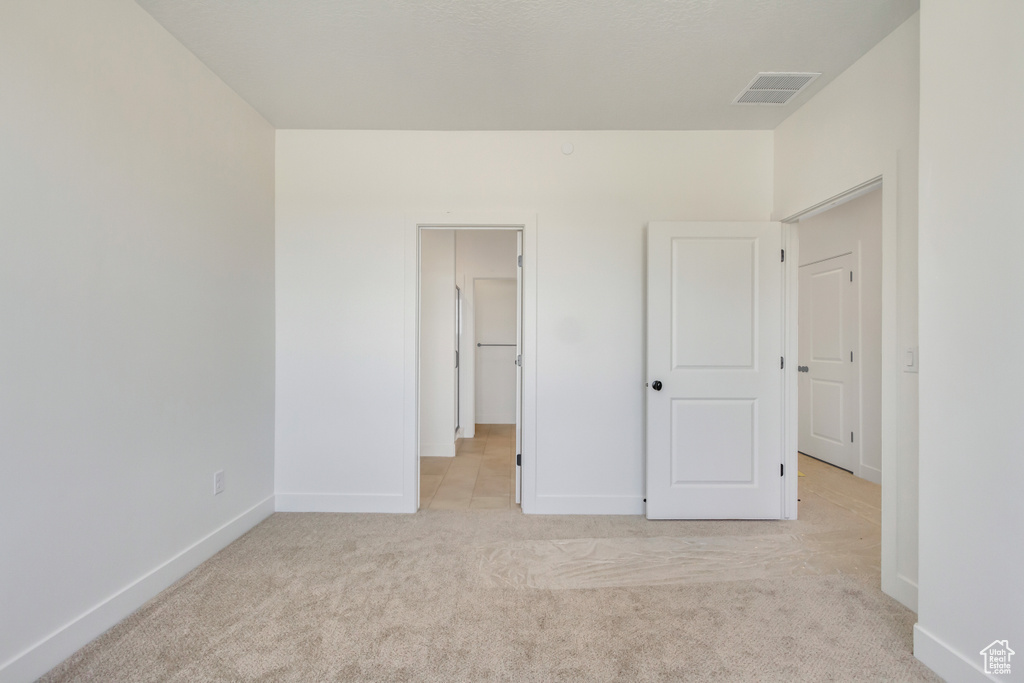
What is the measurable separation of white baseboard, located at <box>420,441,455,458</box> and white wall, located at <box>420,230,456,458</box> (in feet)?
0.12

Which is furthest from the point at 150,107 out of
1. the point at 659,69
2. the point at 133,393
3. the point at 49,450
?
the point at 659,69

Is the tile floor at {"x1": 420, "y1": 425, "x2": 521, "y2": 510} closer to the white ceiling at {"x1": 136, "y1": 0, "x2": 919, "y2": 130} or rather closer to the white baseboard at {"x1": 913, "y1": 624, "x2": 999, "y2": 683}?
the white baseboard at {"x1": 913, "y1": 624, "x2": 999, "y2": 683}

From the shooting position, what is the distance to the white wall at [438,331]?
4590mm

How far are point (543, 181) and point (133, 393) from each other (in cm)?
253

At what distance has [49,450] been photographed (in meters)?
1.62

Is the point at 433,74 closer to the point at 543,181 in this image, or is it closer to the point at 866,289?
the point at 543,181

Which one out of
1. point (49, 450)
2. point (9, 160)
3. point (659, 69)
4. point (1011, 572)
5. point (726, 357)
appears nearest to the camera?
point (1011, 572)

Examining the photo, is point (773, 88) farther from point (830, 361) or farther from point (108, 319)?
point (108, 319)

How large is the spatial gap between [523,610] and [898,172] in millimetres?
2582

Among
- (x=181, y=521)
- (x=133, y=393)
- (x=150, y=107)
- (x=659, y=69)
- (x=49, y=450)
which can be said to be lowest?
(x=181, y=521)

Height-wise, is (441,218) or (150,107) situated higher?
(150,107)

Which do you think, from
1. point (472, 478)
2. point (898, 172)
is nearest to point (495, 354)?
point (472, 478)

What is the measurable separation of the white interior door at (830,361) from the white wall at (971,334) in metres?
2.81

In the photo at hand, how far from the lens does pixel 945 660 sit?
1555 millimetres
